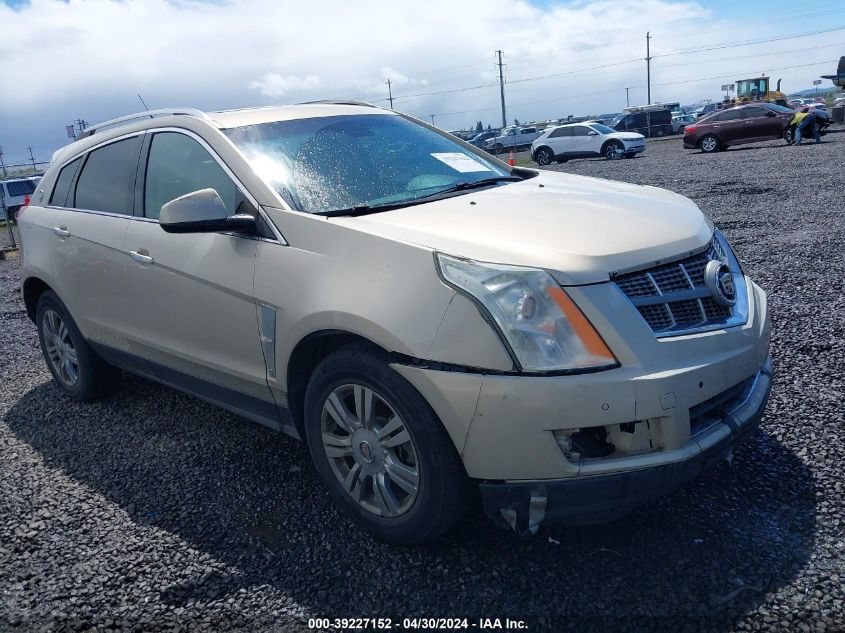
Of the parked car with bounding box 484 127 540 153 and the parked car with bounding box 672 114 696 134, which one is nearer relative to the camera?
the parked car with bounding box 672 114 696 134

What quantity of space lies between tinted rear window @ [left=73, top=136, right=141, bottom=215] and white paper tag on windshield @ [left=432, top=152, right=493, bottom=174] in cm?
173

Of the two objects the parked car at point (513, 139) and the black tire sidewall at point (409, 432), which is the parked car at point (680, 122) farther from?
the black tire sidewall at point (409, 432)

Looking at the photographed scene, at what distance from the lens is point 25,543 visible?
127 inches

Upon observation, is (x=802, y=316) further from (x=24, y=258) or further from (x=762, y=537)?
(x=24, y=258)

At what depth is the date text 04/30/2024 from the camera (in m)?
2.43

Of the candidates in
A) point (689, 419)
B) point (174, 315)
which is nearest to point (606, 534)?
point (689, 419)

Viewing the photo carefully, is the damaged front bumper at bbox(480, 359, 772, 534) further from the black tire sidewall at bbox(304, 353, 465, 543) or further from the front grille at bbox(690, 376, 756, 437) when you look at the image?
the black tire sidewall at bbox(304, 353, 465, 543)

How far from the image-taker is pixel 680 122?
43.0m

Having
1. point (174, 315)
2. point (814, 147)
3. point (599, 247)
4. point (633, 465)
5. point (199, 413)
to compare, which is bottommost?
point (814, 147)

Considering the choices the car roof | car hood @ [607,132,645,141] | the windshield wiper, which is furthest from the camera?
car hood @ [607,132,645,141]

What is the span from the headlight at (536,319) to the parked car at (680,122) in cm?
4212

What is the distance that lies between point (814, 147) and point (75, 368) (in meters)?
22.1

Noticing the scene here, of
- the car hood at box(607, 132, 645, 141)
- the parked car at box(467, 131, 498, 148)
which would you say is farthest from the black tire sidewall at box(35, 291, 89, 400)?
the parked car at box(467, 131, 498, 148)

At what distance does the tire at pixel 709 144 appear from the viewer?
24.9 m
